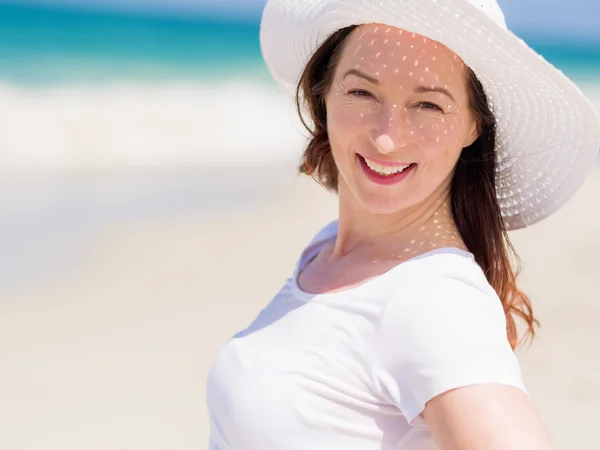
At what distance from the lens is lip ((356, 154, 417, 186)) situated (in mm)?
1613

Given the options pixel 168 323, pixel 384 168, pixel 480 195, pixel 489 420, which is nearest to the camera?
pixel 489 420

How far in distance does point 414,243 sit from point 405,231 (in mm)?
56

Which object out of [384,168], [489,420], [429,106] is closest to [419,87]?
[429,106]

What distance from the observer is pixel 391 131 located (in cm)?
154

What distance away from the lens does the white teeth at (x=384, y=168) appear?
63.0 inches

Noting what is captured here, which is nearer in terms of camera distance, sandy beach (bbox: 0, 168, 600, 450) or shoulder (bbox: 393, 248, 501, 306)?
shoulder (bbox: 393, 248, 501, 306)

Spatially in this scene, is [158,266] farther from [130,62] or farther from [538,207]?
[130,62]

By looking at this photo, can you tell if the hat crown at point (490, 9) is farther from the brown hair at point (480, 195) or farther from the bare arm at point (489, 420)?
the bare arm at point (489, 420)

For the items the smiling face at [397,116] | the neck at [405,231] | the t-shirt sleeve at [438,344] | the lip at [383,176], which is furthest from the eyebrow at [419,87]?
the t-shirt sleeve at [438,344]

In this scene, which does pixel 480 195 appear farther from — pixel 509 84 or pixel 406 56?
pixel 406 56

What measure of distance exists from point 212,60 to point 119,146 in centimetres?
842

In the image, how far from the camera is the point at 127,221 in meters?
6.42

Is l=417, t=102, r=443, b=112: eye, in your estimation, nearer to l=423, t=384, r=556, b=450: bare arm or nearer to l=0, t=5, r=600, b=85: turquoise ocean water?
l=423, t=384, r=556, b=450: bare arm

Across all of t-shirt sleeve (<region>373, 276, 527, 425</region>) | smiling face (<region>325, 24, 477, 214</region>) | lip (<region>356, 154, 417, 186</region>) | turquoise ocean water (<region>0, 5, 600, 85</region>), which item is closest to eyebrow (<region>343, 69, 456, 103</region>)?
smiling face (<region>325, 24, 477, 214</region>)
